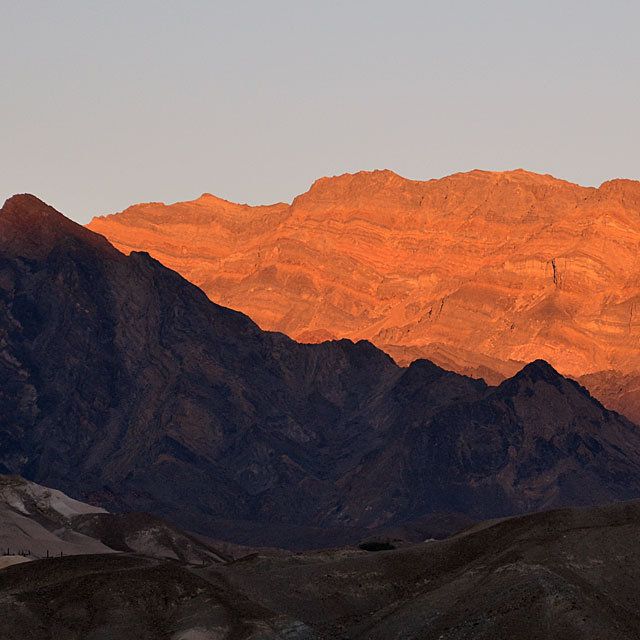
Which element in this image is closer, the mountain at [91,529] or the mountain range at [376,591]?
the mountain range at [376,591]

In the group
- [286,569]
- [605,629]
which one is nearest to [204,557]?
[286,569]

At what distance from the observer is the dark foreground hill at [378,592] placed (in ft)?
301

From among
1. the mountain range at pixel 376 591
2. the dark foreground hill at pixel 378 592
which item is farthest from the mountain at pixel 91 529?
the mountain range at pixel 376 591

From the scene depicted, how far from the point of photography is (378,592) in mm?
107375

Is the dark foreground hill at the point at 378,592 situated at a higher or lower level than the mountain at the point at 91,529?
higher

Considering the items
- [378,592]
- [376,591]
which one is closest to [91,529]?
[376,591]

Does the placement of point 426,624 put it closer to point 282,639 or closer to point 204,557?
point 282,639

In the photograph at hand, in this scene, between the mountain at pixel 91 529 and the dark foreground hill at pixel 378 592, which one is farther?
the mountain at pixel 91 529

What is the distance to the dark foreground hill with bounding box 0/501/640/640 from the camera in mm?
91812

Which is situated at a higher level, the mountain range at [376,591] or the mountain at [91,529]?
the mountain range at [376,591]

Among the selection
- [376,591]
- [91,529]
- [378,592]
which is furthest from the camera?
[91,529]

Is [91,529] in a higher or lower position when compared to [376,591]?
lower

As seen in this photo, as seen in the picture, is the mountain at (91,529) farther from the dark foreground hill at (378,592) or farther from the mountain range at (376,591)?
the mountain range at (376,591)

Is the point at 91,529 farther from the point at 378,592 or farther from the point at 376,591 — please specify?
the point at 378,592
